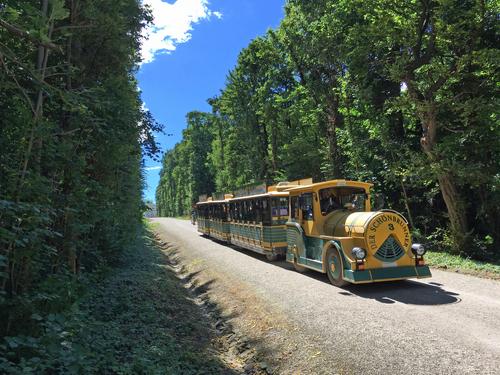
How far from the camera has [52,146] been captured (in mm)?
5746

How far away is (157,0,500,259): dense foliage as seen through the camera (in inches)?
563

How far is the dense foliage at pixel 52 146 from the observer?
4.18 meters

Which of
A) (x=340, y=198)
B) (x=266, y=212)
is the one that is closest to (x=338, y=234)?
(x=340, y=198)

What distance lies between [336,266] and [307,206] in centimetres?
238

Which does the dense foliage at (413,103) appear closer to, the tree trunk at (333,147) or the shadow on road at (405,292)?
the tree trunk at (333,147)

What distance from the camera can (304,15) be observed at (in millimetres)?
24875

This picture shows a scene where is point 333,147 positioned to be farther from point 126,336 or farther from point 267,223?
point 126,336

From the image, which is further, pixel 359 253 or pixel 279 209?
pixel 279 209

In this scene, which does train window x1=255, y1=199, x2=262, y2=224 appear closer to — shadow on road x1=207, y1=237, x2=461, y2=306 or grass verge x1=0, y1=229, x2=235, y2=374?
grass verge x1=0, y1=229, x2=235, y2=374

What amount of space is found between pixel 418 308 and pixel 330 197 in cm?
461

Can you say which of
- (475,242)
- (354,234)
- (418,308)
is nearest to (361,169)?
(475,242)

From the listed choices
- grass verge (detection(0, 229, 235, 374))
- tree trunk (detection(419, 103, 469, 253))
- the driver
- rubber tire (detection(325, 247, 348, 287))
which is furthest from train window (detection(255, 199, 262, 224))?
tree trunk (detection(419, 103, 469, 253))

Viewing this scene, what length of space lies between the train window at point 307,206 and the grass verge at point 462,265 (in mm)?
4691

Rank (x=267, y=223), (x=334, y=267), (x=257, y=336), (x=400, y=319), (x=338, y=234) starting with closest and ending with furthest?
(x=400, y=319) → (x=257, y=336) → (x=334, y=267) → (x=338, y=234) → (x=267, y=223)
